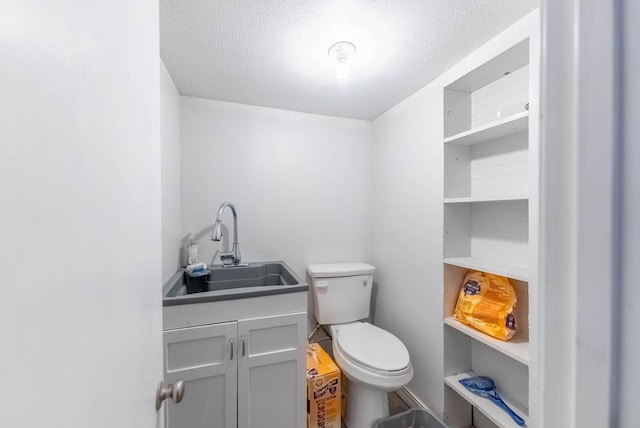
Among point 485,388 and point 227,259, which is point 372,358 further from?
point 227,259

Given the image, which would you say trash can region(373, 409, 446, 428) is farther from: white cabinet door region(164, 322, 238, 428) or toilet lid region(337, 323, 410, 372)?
white cabinet door region(164, 322, 238, 428)

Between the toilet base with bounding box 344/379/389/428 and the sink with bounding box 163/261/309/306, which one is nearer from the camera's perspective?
the sink with bounding box 163/261/309/306

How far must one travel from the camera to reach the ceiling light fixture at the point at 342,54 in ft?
4.02

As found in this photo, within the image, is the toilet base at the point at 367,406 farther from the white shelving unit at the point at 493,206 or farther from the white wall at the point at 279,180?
the white wall at the point at 279,180

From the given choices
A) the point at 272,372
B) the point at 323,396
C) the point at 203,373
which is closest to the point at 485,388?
the point at 323,396

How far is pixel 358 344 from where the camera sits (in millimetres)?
1526

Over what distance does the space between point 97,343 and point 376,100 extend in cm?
189

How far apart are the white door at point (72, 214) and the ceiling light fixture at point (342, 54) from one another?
3.01ft

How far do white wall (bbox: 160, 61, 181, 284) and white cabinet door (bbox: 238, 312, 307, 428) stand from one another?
58 cm

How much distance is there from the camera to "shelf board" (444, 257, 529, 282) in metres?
1.14

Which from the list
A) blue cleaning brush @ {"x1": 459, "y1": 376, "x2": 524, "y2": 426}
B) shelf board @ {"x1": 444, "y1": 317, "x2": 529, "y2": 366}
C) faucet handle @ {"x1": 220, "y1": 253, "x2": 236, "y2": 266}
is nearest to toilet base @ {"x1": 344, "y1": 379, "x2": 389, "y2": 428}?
blue cleaning brush @ {"x1": 459, "y1": 376, "x2": 524, "y2": 426}

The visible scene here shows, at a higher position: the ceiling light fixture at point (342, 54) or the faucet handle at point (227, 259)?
the ceiling light fixture at point (342, 54)

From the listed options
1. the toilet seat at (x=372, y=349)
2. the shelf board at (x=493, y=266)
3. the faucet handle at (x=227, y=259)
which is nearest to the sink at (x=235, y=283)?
the faucet handle at (x=227, y=259)

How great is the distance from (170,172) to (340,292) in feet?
4.39
